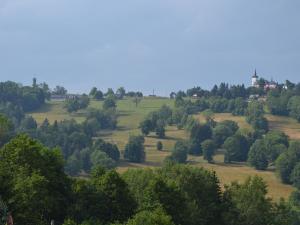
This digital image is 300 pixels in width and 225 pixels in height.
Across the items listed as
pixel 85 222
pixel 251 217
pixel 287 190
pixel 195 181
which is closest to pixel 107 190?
pixel 85 222

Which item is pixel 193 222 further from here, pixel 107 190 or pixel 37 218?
pixel 37 218

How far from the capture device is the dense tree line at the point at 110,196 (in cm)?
6731

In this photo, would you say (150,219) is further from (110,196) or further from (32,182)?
(110,196)

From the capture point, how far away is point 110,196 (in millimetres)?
78375

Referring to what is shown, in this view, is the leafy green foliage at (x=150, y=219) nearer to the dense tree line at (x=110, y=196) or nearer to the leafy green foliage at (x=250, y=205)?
the dense tree line at (x=110, y=196)

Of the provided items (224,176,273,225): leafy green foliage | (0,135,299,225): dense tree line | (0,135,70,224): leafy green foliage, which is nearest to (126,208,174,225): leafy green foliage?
(0,135,299,225): dense tree line

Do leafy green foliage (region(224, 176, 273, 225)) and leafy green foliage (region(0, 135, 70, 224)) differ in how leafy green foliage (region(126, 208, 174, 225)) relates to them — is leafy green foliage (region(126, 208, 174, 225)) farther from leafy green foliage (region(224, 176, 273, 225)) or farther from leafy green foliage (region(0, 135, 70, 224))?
leafy green foliage (region(224, 176, 273, 225))

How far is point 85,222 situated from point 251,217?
35259 millimetres

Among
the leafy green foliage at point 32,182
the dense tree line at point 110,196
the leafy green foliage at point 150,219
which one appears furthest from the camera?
the dense tree line at point 110,196

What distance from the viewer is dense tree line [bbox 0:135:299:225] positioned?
221 ft

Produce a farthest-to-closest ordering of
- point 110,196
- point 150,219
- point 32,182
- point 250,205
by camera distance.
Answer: point 250,205
point 110,196
point 32,182
point 150,219

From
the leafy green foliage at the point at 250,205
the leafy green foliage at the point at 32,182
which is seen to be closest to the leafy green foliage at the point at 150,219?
the leafy green foliage at the point at 32,182

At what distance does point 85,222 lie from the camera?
69.6 metres

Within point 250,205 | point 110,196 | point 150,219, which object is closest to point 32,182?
point 150,219
